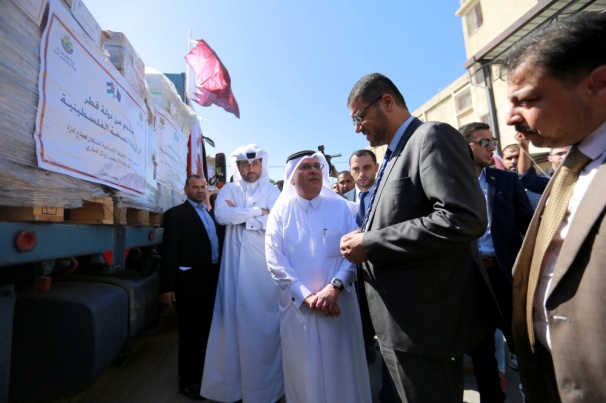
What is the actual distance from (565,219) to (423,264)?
1.61 ft

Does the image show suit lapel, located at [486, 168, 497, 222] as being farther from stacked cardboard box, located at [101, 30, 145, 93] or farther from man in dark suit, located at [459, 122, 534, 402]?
stacked cardboard box, located at [101, 30, 145, 93]

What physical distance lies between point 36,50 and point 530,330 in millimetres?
2184

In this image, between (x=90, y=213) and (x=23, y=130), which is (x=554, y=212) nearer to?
(x=23, y=130)

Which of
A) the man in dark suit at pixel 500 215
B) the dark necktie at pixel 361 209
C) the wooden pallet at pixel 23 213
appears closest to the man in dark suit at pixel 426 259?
the man in dark suit at pixel 500 215

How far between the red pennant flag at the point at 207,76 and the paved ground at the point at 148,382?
13.9 ft

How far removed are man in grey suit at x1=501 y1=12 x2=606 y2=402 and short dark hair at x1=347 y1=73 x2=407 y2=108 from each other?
1.99ft

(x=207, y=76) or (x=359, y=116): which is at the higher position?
(x=207, y=76)

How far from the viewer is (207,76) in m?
Result: 6.12

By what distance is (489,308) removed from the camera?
4.48 ft

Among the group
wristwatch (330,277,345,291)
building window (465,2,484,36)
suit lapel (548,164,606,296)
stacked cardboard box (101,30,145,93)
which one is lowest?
wristwatch (330,277,345,291)

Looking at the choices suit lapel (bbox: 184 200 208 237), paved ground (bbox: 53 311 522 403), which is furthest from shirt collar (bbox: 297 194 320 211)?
paved ground (bbox: 53 311 522 403)

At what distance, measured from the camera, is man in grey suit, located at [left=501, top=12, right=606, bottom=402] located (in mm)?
741

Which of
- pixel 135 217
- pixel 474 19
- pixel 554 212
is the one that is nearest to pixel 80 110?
pixel 135 217

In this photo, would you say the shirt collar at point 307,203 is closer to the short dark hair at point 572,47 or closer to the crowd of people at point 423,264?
the crowd of people at point 423,264
